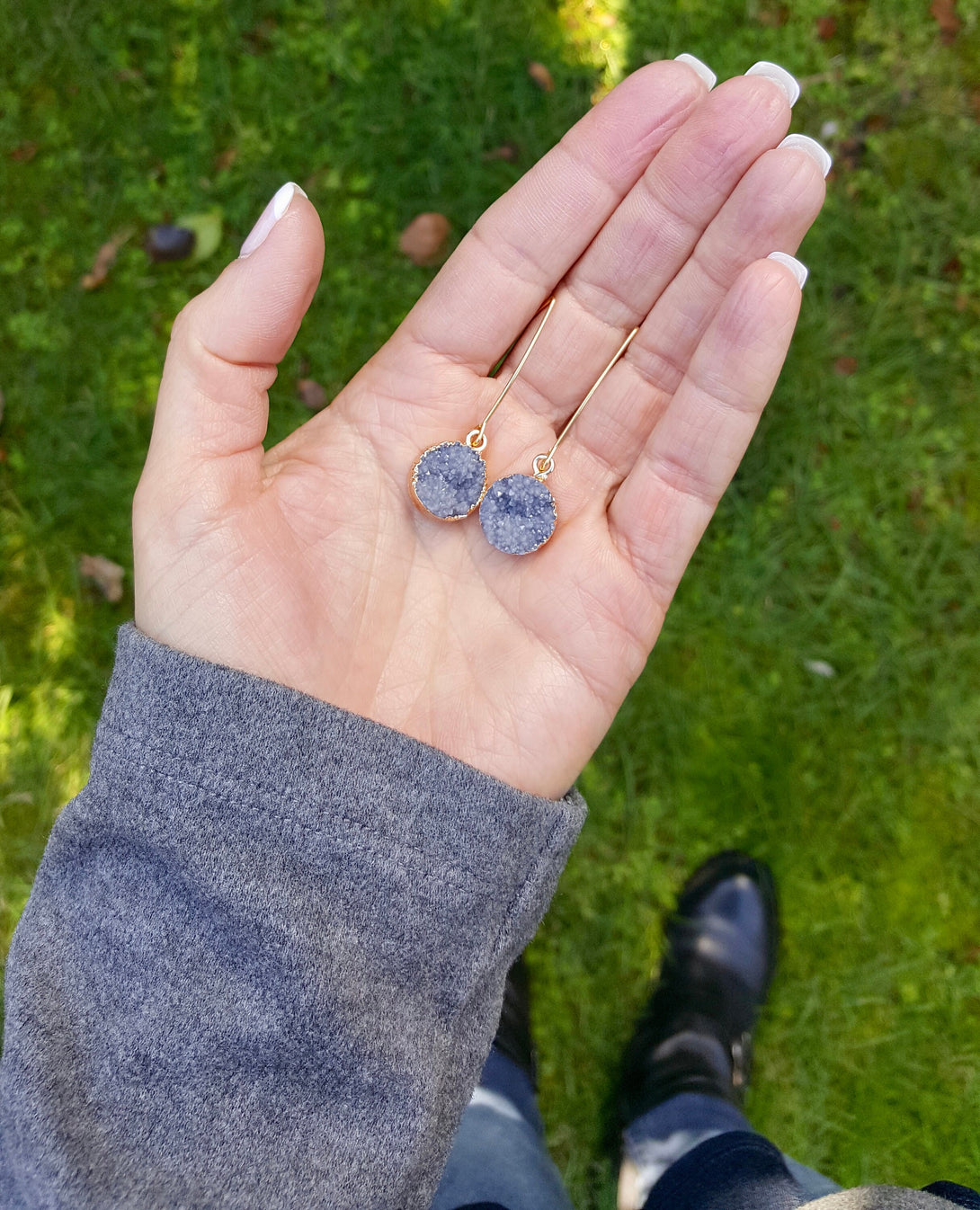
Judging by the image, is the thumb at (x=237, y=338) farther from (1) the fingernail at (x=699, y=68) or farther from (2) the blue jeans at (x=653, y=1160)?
(2) the blue jeans at (x=653, y=1160)

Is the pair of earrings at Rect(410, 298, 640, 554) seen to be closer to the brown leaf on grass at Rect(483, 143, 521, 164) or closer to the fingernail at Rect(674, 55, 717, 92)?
the fingernail at Rect(674, 55, 717, 92)

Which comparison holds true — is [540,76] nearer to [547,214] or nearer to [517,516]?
[547,214]

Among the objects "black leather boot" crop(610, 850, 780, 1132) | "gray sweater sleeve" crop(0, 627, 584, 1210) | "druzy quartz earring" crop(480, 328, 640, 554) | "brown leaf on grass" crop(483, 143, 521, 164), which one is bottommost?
"black leather boot" crop(610, 850, 780, 1132)

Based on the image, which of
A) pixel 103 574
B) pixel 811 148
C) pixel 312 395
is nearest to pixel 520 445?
pixel 811 148

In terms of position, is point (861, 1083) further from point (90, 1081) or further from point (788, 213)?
point (788, 213)

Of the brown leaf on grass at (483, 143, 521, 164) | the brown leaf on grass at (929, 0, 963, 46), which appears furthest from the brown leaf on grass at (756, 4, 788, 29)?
the brown leaf on grass at (483, 143, 521, 164)
